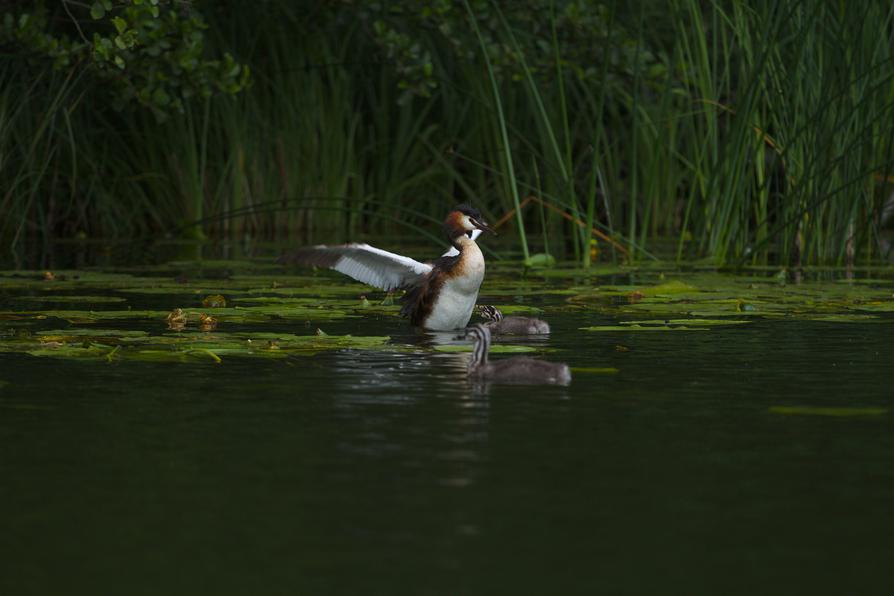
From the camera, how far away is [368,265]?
9.29 m

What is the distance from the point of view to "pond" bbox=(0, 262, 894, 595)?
352 centimetres

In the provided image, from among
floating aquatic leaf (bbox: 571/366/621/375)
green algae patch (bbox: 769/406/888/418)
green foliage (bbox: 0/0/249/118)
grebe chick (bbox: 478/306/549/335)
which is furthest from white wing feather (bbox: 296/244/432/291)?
green algae patch (bbox: 769/406/888/418)

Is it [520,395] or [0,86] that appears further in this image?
[0,86]

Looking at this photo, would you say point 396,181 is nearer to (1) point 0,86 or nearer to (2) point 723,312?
(1) point 0,86

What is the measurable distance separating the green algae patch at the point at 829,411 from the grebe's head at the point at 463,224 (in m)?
3.76

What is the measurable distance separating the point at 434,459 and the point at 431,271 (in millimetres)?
4264

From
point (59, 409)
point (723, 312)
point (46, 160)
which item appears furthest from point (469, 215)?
point (46, 160)

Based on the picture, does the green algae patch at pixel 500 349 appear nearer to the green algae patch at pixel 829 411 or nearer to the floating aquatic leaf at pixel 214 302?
the green algae patch at pixel 829 411

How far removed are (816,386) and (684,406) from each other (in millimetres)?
754

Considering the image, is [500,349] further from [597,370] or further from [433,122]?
[433,122]

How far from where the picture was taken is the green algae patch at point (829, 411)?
5.45 m

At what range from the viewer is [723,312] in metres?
9.00

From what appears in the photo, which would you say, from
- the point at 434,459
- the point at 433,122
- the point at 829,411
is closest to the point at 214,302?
the point at 829,411

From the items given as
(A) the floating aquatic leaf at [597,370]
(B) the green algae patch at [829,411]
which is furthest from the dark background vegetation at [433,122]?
(B) the green algae patch at [829,411]
